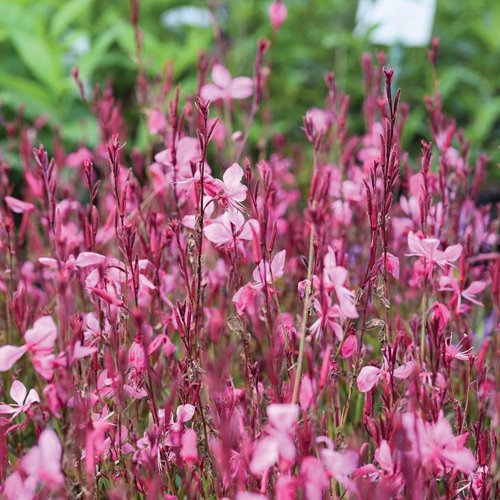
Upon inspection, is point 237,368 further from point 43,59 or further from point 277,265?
point 43,59

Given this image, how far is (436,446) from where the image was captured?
93 centimetres

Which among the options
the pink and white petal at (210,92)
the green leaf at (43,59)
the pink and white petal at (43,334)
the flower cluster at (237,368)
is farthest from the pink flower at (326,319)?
the green leaf at (43,59)

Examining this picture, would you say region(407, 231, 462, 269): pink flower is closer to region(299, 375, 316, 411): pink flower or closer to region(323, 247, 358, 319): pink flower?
region(323, 247, 358, 319): pink flower

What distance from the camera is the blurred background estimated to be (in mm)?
3830

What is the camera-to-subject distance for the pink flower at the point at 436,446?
0.90 metres

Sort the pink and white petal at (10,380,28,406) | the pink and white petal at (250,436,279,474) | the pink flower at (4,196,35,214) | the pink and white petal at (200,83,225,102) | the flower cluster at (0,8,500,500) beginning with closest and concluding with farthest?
1. the pink and white petal at (250,436,279,474)
2. the flower cluster at (0,8,500,500)
3. the pink and white petal at (10,380,28,406)
4. the pink flower at (4,196,35,214)
5. the pink and white petal at (200,83,225,102)

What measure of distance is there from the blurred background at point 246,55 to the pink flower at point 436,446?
9.60 feet

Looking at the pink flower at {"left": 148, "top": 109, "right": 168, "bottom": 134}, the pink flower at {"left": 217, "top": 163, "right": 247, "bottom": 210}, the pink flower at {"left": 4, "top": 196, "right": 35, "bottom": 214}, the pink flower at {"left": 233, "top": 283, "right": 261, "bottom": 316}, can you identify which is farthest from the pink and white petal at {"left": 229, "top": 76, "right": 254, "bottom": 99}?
the pink flower at {"left": 233, "top": 283, "right": 261, "bottom": 316}

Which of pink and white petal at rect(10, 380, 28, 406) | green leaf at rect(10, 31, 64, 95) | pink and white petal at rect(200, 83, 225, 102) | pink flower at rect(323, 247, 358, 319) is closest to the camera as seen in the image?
pink flower at rect(323, 247, 358, 319)

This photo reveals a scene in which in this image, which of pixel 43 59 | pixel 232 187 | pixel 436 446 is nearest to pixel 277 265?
pixel 232 187

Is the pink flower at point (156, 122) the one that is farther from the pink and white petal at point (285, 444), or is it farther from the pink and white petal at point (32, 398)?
the pink and white petal at point (285, 444)

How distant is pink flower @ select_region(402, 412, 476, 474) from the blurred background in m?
2.93

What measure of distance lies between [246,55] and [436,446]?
3720 mm

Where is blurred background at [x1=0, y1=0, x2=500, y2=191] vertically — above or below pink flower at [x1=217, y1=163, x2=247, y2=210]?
below
